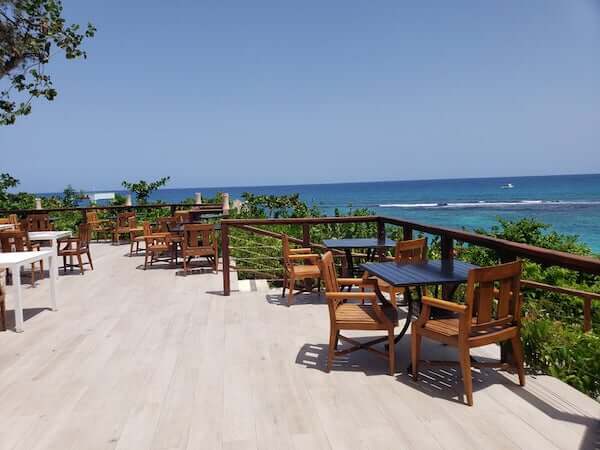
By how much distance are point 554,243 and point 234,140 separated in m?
46.4

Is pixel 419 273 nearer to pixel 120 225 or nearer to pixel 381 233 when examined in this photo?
pixel 381 233

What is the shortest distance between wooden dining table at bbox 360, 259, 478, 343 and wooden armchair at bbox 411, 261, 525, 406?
0.20 metres

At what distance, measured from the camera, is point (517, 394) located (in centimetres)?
270

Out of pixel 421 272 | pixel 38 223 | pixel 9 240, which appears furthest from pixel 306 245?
pixel 38 223

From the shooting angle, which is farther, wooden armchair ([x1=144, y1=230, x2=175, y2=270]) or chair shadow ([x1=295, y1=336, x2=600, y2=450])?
wooden armchair ([x1=144, y1=230, x2=175, y2=270])

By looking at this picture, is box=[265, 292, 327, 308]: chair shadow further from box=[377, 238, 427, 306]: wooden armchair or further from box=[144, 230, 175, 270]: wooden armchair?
box=[144, 230, 175, 270]: wooden armchair

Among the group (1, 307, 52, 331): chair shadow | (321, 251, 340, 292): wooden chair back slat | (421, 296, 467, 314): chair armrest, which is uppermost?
(321, 251, 340, 292): wooden chair back slat

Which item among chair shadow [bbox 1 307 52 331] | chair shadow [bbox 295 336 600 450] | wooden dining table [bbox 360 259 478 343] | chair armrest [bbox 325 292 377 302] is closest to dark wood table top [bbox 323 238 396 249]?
wooden dining table [bbox 360 259 478 343]

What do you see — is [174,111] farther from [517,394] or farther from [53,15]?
[517,394]

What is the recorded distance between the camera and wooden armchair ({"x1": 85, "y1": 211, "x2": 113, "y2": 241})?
1123 centimetres

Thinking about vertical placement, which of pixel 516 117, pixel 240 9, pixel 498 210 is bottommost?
pixel 498 210

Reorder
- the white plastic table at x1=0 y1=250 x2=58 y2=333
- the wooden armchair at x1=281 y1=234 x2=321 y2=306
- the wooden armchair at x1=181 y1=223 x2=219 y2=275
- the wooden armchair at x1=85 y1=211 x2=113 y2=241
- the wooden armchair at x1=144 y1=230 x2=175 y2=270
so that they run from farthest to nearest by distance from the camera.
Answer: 1. the wooden armchair at x1=85 y1=211 x2=113 y2=241
2. the wooden armchair at x1=144 y1=230 x2=175 y2=270
3. the wooden armchair at x1=181 y1=223 x2=219 y2=275
4. the wooden armchair at x1=281 y1=234 x2=321 y2=306
5. the white plastic table at x1=0 y1=250 x2=58 y2=333

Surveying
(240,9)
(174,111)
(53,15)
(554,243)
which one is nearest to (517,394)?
(554,243)

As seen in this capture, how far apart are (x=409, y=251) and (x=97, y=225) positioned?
1001 centimetres
